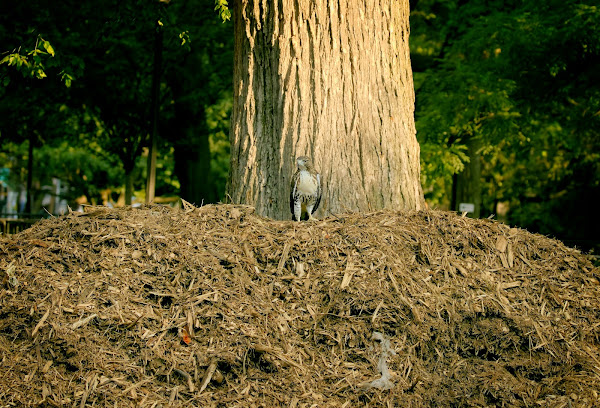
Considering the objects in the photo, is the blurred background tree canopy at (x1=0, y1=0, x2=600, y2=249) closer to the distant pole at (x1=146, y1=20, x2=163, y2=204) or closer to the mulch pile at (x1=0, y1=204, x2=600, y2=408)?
the distant pole at (x1=146, y1=20, x2=163, y2=204)

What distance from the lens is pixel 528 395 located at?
13.3 feet

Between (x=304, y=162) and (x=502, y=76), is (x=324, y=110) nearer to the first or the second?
(x=304, y=162)

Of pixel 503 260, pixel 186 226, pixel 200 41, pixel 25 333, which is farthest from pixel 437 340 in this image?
pixel 200 41

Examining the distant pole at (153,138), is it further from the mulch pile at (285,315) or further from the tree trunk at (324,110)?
the mulch pile at (285,315)

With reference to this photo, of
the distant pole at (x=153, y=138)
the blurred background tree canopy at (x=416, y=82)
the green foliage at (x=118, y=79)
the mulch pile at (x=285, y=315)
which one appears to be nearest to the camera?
the mulch pile at (x=285, y=315)

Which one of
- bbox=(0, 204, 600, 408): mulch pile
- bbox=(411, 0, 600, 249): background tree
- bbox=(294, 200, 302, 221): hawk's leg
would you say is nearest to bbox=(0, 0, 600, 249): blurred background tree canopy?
bbox=(411, 0, 600, 249): background tree

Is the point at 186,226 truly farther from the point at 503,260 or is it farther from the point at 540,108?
the point at 540,108

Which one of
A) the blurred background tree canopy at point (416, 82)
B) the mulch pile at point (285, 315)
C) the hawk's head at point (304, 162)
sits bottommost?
the mulch pile at point (285, 315)

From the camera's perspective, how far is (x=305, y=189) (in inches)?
210

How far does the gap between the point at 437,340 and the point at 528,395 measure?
0.70 metres

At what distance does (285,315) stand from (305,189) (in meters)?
1.41

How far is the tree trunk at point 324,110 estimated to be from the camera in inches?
221

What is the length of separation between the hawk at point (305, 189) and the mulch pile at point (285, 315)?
380 mm

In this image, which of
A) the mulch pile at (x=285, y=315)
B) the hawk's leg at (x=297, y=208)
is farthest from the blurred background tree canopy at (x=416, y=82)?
the mulch pile at (x=285, y=315)
